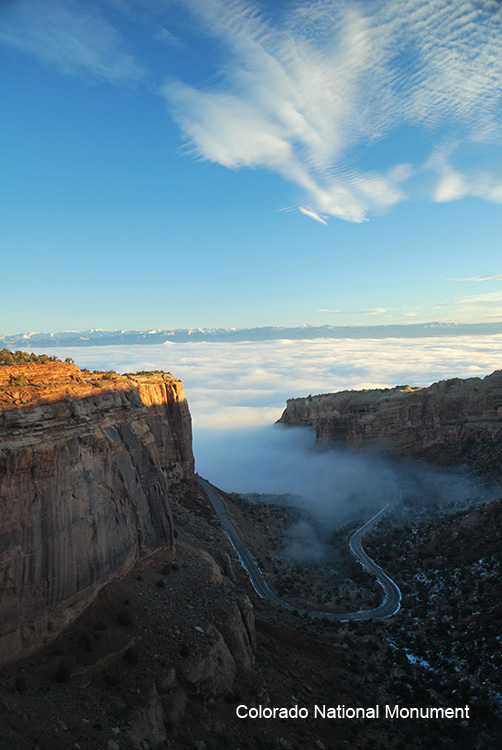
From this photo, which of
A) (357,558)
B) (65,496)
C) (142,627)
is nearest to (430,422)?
(357,558)

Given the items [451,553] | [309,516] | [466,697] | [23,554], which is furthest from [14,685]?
[309,516]

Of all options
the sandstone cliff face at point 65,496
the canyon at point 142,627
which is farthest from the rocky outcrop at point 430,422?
the sandstone cliff face at point 65,496

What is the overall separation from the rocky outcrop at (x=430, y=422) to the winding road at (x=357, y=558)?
17.3 meters

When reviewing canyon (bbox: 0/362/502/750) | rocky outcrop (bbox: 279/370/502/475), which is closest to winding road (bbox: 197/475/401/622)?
canyon (bbox: 0/362/502/750)

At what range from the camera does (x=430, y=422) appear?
70188 millimetres

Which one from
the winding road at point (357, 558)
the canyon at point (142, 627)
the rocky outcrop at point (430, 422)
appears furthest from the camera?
the rocky outcrop at point (430, 422)

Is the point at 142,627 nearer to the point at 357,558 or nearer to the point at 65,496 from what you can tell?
the point at 65,496

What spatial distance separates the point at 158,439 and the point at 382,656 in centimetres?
2961

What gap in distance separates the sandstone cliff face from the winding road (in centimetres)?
1573

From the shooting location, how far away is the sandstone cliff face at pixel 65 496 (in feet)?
50.8

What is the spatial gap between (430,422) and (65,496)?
6482 centimetres

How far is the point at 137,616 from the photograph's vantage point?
18844 millimetres

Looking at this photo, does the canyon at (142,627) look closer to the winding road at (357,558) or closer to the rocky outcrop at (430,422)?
the winding road at (357,558)

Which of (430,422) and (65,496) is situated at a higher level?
(65,496)
